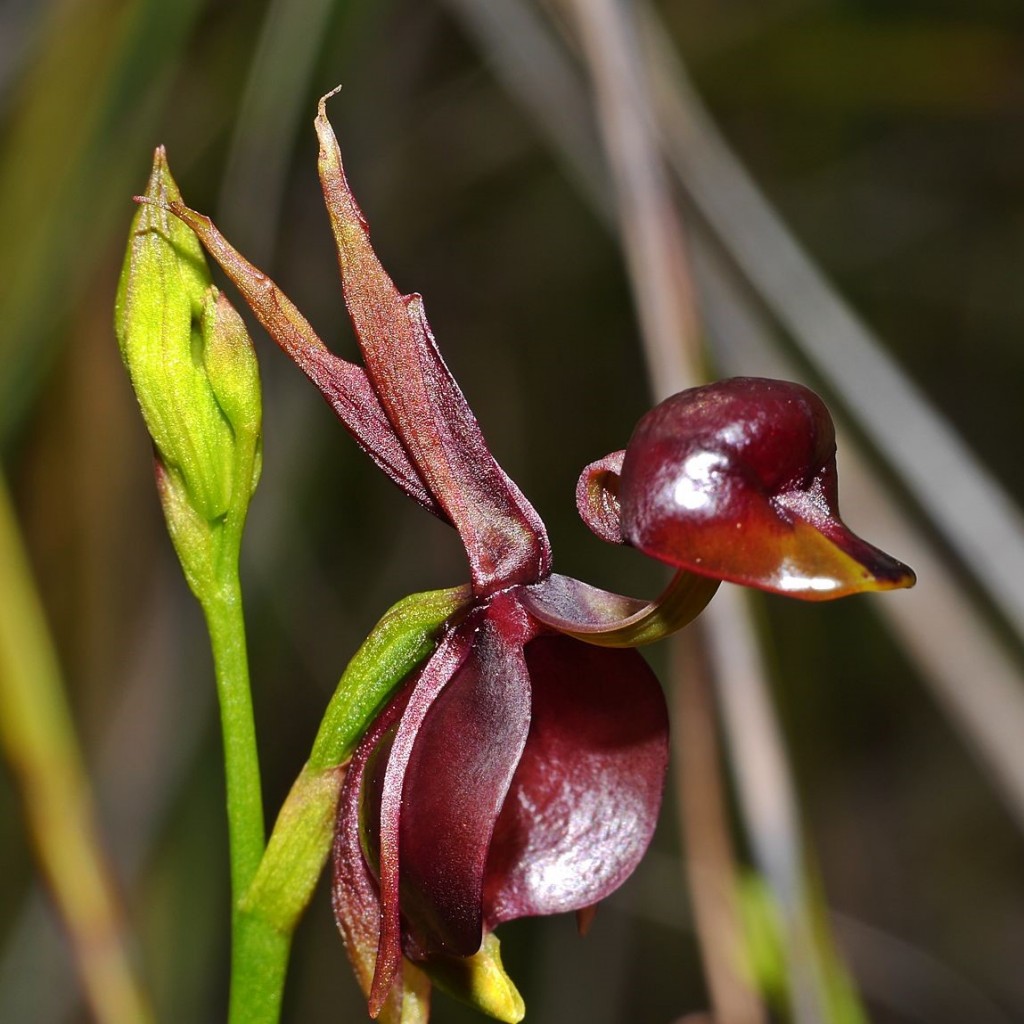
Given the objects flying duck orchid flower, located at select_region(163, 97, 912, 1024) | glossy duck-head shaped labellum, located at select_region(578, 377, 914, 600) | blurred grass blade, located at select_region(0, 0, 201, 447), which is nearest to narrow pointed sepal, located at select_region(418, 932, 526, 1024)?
flying duck orchid flower, located at select_region(163, 97, 912, 1024)

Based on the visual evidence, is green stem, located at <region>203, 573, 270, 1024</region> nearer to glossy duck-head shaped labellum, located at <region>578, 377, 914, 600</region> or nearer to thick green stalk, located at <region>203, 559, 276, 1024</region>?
thick green stalk, located at <region>203, 559, 276, 1024</region>

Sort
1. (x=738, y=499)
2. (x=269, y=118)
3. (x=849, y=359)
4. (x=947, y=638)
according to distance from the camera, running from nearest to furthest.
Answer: (x=738, y=499) < (x=947, y=638) < (x=849, y=359) < (x=269, y=118)

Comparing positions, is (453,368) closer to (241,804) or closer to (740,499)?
(241,804)

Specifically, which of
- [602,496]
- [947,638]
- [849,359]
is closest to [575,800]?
[602,496]

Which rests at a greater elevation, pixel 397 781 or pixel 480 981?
pixel 397 781

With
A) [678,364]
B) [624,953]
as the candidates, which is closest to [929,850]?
[624,953]

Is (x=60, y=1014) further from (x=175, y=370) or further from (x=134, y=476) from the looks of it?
(x=175, y=370)

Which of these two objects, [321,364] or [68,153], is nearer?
[321,364]
